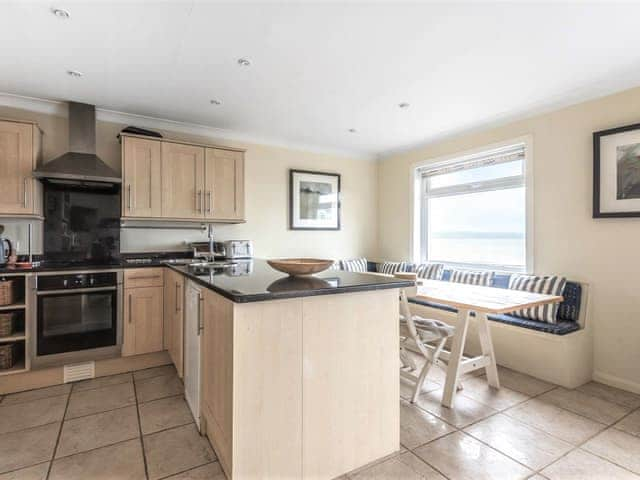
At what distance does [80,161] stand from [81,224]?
2.13ft

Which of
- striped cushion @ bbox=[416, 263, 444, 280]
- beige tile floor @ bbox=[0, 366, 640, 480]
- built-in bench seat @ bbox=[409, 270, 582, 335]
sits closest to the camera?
beige tile floor @ bbox=[0, 366, 640, 480]

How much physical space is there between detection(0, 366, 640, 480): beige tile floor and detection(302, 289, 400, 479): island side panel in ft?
0.46

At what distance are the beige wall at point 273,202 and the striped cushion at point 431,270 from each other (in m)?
1.10

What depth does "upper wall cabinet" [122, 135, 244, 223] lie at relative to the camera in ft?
10.5

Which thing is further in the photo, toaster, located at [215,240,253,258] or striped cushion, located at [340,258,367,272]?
striped cushion, located at [340,258,367,272]

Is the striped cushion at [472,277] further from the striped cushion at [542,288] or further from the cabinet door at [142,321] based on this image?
the cabinet door at [142,321]

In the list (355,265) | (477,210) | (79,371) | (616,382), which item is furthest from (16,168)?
(616,382)

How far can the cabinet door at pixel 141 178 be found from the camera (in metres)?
3.16

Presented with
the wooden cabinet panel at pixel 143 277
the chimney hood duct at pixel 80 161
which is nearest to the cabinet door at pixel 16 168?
the chimney hood duct at pixel 80 161

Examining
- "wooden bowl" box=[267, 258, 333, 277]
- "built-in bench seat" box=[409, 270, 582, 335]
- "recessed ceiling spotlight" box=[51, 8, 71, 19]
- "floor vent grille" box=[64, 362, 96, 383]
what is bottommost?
"floor vent grille" box=[64, 362, 96, 383]

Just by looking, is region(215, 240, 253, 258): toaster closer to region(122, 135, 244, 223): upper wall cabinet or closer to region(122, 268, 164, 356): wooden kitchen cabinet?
region(122, 135, 244, 223): upper wall cabinet

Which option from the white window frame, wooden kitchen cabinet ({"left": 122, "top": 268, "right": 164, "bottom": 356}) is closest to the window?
the white window frame

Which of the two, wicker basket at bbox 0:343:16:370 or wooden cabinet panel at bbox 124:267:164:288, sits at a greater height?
wooden cabinet panel at bbox 124:267:164:288

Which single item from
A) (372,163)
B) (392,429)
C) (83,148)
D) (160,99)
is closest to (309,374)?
(392,429)
